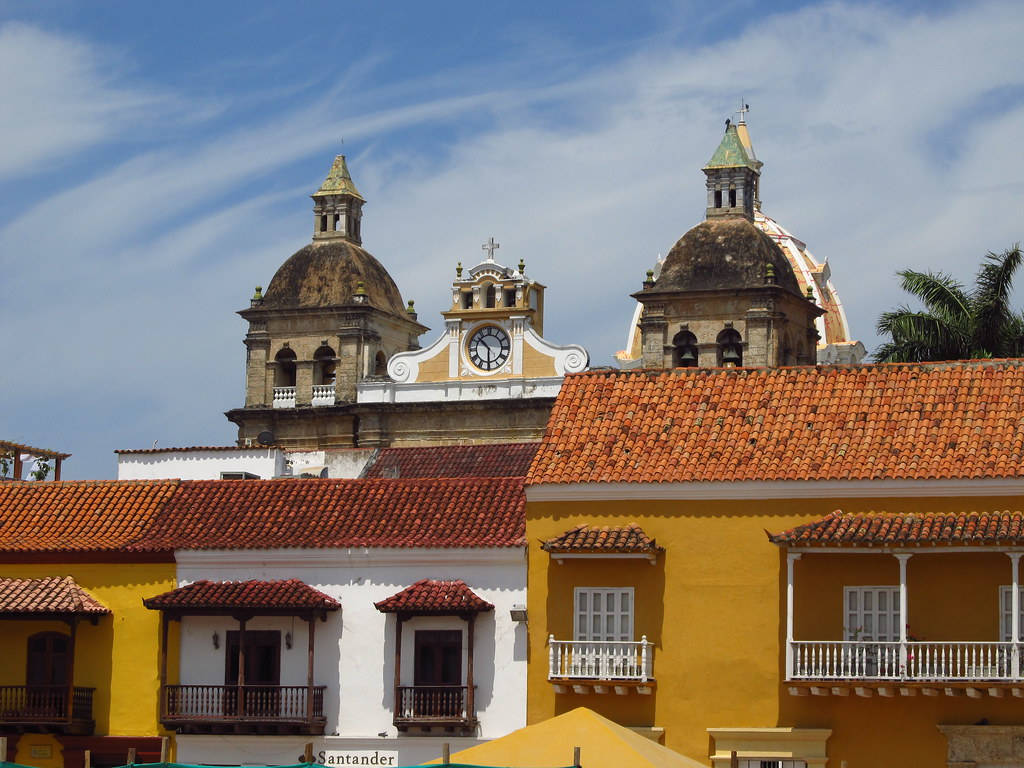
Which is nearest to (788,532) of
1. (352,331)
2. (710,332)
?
(710,332)

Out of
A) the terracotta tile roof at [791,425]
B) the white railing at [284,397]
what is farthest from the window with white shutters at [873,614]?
the white railing at [284,397]

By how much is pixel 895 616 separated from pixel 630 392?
574 cm

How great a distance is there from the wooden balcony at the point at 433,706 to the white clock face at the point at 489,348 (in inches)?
1079

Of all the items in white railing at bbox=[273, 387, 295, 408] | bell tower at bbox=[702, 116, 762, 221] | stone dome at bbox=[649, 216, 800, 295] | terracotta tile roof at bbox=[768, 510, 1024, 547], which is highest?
bell tower at bbox=[702, 116, 762, 221]

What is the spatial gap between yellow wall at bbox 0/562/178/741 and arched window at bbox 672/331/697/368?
26780 mm

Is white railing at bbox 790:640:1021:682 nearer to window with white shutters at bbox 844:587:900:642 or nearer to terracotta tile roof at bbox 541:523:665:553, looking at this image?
window with white shutters at bbox 844:587:900:642

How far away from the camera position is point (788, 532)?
31844mm

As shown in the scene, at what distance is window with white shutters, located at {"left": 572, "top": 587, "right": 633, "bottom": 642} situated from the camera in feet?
109

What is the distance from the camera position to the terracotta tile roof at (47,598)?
116ft

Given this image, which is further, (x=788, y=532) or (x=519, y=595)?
(x=519, y=595)

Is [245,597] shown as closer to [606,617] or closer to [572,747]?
[606,617]

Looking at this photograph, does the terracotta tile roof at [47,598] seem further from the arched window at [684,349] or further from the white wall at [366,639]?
the arched window at [684,349]

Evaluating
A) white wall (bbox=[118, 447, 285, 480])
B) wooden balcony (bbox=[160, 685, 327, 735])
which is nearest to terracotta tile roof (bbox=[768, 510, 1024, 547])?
wooden balcony (bbox=[160, 685, 327, 735])

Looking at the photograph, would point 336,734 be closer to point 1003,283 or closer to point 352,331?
point 1003,283
